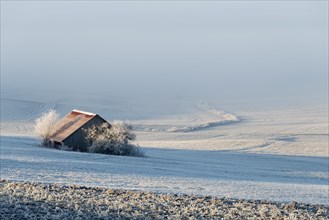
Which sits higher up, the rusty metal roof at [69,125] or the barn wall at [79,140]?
the rusty metal roof at [69,125]

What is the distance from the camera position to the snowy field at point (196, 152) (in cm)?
2098

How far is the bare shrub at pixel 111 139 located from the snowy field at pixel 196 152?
1303 mm

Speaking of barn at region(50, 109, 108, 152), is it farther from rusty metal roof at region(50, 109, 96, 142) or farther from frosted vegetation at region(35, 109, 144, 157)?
frosted vegetation at region(35, 109, 144, 157)

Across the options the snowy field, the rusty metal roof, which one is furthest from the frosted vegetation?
the snowy field

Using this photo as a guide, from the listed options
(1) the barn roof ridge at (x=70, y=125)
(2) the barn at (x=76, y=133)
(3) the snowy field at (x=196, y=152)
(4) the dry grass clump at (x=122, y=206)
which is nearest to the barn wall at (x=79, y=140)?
(2) the barn at (x=76, y=133)

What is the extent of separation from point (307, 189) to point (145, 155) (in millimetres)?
12531

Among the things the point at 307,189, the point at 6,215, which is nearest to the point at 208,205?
the point at 6,215

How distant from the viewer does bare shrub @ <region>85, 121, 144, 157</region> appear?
3334 cm

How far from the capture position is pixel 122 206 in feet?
46.0

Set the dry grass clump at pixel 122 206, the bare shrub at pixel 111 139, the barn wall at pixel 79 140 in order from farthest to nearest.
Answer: the barn wall at pixel 79 140
the bare shrub at pixel 111 139
the dry grass clump at pixel 122 206

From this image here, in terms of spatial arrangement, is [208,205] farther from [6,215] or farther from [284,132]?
[284,132]

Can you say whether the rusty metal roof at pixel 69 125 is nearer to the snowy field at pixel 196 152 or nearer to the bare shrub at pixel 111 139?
the bare shrub at pixel 111 139

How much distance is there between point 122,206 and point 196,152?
2608 centimetres

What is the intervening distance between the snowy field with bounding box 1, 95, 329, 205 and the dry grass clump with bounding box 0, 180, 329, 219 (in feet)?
6.80
